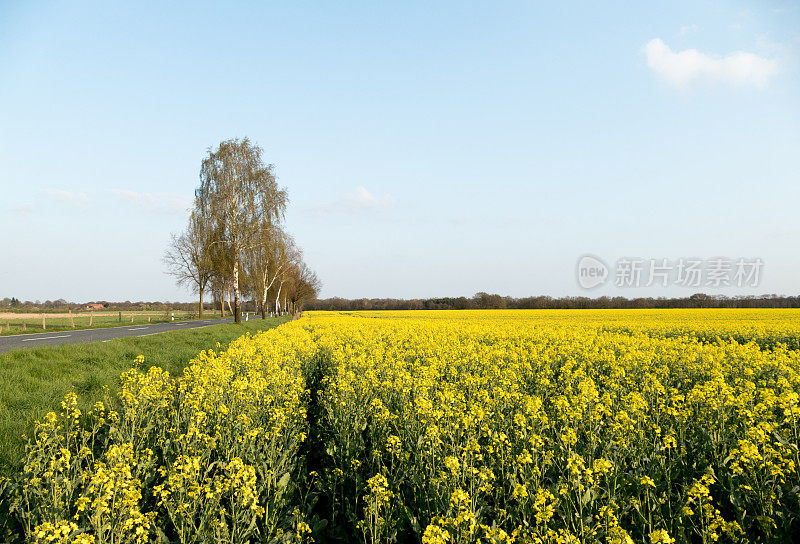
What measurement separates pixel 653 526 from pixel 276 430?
3.98m

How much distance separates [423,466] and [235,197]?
30.5 meters

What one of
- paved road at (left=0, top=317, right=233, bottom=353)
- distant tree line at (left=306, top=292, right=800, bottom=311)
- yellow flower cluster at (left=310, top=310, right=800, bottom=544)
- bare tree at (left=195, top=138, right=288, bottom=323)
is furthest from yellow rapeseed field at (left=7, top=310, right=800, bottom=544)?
distant tree line at (left=306, top=292, right=800, bottom=311)

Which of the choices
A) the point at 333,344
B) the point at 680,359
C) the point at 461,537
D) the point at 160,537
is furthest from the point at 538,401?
the point at 333,344

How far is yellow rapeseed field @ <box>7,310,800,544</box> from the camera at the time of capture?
361 cm

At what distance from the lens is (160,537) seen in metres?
3.71

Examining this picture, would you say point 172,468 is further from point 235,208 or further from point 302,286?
point 302,286

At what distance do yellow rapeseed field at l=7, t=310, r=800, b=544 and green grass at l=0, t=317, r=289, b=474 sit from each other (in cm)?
98

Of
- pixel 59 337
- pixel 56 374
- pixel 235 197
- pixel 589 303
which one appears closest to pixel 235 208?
pixel 235 197

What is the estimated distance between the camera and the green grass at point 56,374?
6.98 meters

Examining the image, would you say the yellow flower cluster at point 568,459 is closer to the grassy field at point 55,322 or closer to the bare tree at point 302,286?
the grassy field at point 55,322

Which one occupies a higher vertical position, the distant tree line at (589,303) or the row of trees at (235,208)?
the row of trees at (235,208)

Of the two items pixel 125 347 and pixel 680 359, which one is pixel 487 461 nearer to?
pixel 680 359

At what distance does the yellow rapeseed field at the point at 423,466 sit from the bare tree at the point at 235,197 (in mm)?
24583

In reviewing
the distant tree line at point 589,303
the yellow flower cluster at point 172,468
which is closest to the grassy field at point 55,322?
the yellow flower cluster at point 172,468
